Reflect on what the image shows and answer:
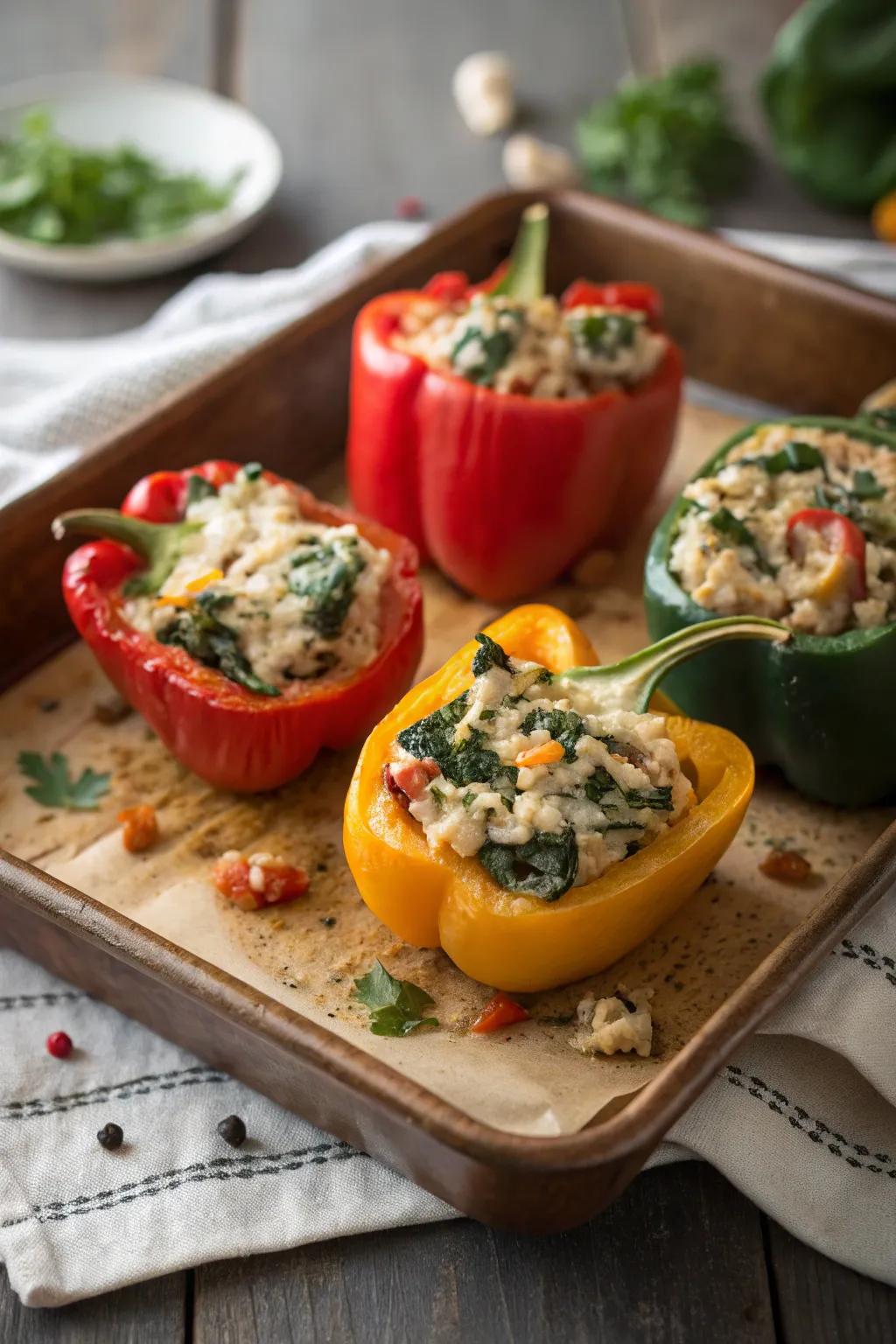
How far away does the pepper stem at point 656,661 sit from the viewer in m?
3.12

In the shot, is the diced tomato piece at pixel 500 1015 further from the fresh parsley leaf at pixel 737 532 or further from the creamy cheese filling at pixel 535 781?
the fresh parsley leaf at pixel 737 532

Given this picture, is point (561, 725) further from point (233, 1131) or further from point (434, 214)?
point (434, 214)

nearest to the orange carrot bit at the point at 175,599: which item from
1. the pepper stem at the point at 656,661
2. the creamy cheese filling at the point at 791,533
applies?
the pepper stem at the point at 656,661

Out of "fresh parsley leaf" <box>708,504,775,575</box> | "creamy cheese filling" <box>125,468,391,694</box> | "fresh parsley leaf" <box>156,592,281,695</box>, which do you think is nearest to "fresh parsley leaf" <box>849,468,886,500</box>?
"fresh parsley leaf" <box>708,504,775,575</box>

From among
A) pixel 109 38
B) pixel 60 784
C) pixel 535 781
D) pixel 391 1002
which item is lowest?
pixel 60 784

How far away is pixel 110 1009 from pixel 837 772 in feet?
5.17

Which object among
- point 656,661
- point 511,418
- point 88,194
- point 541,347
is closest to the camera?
point 656,661

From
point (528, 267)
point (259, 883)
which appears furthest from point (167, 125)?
point (259, 883)

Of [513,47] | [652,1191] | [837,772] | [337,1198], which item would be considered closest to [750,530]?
[837,772]

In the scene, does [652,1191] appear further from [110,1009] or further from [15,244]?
[15,244]

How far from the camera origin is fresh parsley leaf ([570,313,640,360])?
3.97 m

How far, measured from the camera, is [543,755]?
2.93 metres

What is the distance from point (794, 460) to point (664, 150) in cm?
235

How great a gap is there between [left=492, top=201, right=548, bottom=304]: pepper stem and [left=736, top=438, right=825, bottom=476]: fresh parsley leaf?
807 millimetres
